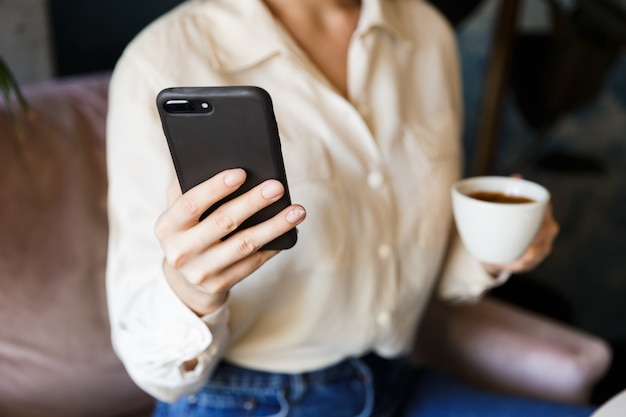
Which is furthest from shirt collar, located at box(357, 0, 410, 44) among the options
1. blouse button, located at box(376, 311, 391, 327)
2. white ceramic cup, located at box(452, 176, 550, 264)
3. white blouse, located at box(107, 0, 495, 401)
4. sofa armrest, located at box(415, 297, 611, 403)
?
sofa armrest, located at box(415, 297, 611, 403)

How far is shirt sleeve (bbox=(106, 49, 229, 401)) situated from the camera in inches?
28.0

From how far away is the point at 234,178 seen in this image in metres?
0.56

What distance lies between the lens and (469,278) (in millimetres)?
982

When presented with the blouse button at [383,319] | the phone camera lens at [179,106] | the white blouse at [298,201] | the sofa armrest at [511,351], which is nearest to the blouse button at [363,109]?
the white blouse at [298,201]

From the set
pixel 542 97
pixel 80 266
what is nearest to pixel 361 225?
pixel 80 266

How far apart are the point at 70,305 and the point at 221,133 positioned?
534 millimetres

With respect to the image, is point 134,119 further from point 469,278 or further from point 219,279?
point 469,278

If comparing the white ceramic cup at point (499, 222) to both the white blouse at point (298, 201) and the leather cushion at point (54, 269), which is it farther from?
the leather cushion at point (54, 269)

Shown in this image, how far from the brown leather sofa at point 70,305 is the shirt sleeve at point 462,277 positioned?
0.48 feet

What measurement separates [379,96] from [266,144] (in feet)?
1.23

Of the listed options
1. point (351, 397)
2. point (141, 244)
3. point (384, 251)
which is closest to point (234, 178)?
point (141, 244)

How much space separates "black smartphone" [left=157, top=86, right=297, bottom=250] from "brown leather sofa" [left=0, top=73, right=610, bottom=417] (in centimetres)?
47

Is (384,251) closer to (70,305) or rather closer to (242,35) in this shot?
(242,35)

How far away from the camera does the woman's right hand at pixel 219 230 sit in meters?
0.56
